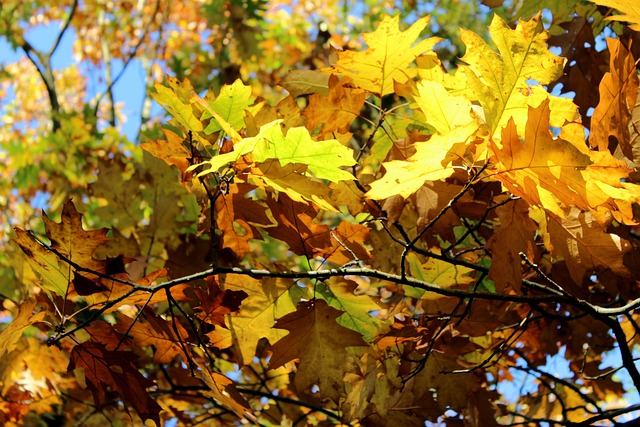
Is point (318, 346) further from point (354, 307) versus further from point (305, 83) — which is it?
point (305, 83)

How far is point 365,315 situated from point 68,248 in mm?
594

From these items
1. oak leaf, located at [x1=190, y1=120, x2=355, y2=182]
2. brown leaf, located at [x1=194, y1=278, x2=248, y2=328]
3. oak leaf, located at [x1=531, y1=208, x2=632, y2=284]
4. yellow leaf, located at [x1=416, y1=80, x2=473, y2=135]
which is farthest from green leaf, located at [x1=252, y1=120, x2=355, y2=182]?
oak leaf, located at [x1=531, y1=208, x2=632, y2=284]

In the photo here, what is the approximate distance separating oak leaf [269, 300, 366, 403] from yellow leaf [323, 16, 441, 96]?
472mm

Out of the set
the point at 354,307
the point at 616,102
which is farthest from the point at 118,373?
the point at 616,102

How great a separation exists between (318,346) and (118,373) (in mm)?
377

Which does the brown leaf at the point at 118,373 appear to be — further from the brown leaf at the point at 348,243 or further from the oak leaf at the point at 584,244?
the oak leaf at the point at 584,244

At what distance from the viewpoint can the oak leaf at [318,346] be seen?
47.7 inches

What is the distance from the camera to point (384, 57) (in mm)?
1299

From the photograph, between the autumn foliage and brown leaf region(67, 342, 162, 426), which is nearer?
the autumn foliage

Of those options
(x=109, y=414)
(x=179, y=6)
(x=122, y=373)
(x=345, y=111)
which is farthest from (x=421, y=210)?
(x=179, y=6)

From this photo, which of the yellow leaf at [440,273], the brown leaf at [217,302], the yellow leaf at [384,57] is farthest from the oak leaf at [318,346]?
the yellow leaf at [384,57]

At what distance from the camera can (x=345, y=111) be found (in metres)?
1.35

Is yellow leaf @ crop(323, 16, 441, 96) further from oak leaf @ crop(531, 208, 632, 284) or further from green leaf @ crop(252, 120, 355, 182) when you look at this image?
oak leaf @ crop(531, 208, 632, 284)

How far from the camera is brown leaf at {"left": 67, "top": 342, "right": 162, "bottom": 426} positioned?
115 cm
